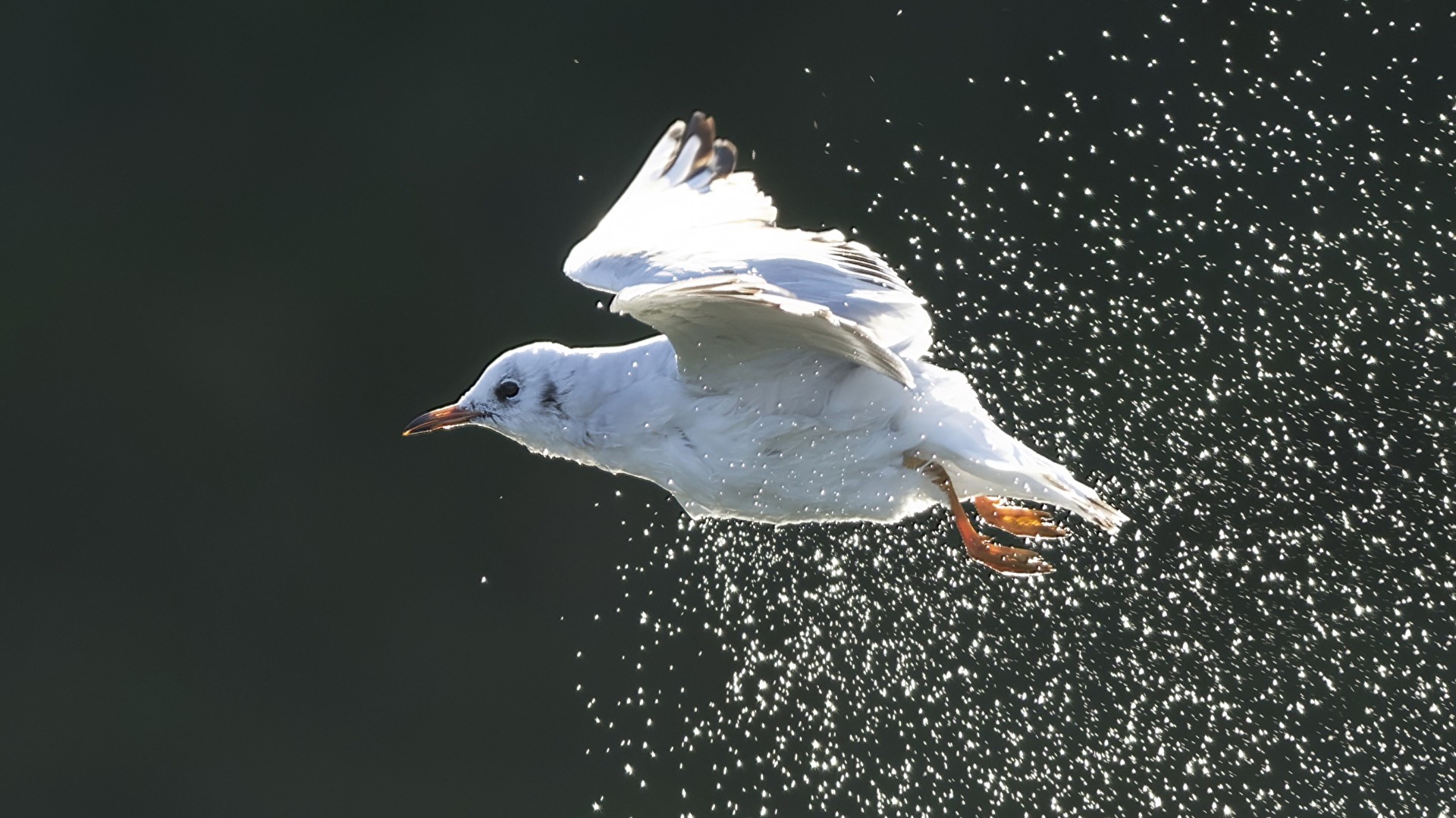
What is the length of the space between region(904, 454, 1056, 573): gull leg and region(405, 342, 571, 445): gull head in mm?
630

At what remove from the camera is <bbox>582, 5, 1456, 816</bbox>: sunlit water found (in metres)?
5.01

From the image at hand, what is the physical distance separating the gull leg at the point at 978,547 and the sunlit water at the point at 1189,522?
1926 millimetres

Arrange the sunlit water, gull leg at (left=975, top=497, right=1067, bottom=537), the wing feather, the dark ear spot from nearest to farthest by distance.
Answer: the wing feather
the dark ear spot
gull leg at (left=975, top=497, right=1067, bottom=537)
the sunlit water

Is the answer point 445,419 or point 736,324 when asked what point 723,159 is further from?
point 736,324

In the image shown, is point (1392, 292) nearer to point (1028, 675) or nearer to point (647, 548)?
point (1028, 675)

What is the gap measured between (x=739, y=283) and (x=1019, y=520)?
104cm

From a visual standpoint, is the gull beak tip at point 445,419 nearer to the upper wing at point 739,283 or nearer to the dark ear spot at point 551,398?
the dark ear spot at point 551,398

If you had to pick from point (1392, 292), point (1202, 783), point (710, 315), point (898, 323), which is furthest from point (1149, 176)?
point (710, 315)

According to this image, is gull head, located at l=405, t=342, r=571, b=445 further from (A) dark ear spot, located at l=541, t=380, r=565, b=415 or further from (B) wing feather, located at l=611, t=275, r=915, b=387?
(B) wing feather, located at l=611, t=275, r=915, b=387

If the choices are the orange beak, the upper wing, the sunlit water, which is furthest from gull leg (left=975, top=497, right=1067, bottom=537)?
the sunlit water

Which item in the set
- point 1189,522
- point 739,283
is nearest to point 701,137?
point 739,283

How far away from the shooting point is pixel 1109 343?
5.35 meters

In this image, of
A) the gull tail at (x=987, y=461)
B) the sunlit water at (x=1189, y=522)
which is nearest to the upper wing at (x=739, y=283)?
the gull tail at (x=987, y=461)

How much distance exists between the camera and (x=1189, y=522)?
5.05 meters
